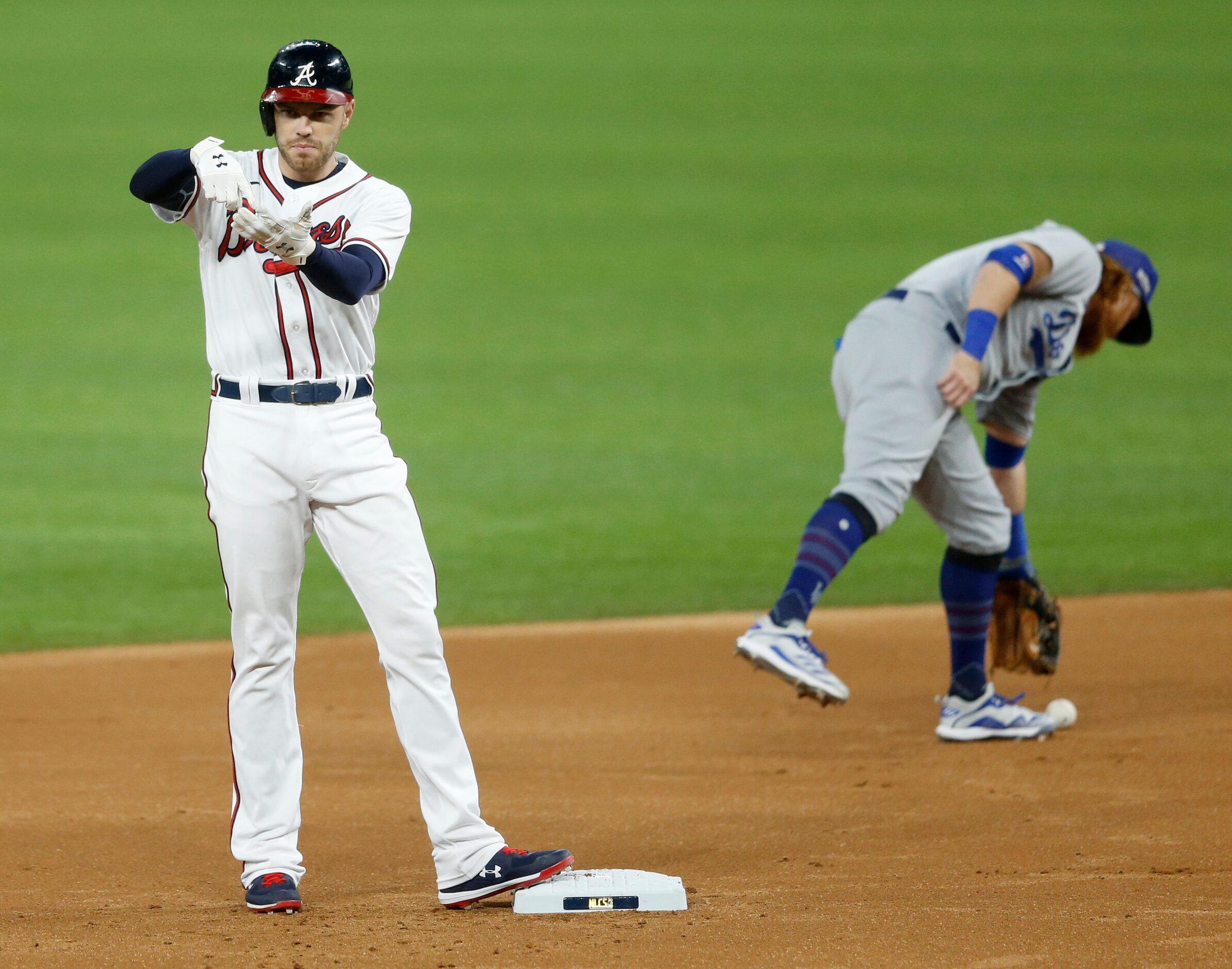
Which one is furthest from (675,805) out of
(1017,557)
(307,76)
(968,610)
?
(307,76)

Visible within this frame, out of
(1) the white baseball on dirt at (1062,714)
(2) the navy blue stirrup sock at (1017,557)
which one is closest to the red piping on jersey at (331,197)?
(2) the navy blue stirrup sock at (1017,557)

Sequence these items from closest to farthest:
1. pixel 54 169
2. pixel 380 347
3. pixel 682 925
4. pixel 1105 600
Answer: pixel 682 925 < pixel 1105 600 < pixel 380 347 < pixel 54 169

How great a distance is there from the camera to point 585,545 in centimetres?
955

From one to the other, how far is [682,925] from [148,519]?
7.27 metres

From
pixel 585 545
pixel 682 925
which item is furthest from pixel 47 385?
pixel 682 925

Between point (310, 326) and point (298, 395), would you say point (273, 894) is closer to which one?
point (298, 395)

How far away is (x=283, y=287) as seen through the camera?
364 centimetres

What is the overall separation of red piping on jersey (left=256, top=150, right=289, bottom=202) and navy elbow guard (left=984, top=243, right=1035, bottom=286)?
102 inches

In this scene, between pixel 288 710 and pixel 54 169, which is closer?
pixel 288 710

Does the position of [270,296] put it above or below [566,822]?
above

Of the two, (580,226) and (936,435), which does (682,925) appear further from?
(580,226)

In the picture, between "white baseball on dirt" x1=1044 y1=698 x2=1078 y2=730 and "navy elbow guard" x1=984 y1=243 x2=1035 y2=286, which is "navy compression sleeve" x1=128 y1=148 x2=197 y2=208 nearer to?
"navy elbow guard" x1=984 y1=243 x2=1035 y2=286

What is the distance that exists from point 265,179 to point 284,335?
0.40m

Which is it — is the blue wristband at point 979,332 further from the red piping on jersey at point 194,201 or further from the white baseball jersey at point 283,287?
the red piping on jersey at point 194,201
